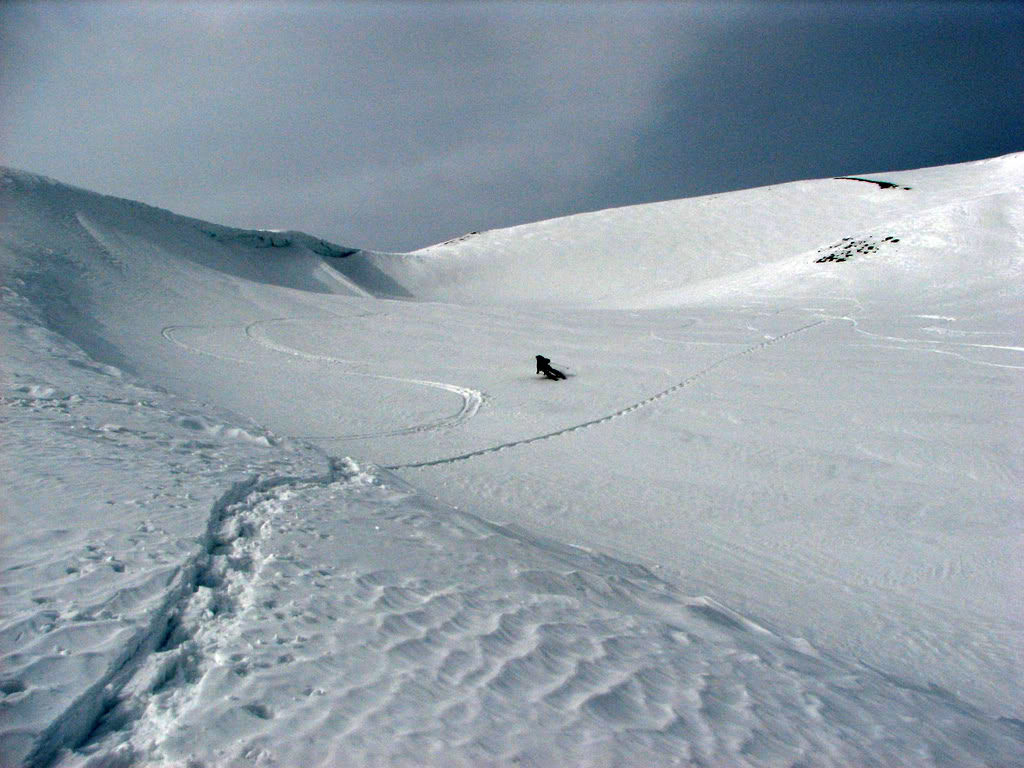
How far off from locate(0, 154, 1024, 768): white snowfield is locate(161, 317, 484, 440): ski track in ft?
0.34

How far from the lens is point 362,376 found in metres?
13.0

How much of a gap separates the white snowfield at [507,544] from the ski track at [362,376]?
0.10 metres

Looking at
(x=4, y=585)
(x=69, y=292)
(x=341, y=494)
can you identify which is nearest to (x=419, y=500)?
(x=341, y=494)

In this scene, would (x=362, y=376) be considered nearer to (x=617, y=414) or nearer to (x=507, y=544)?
(x=617, y=414)

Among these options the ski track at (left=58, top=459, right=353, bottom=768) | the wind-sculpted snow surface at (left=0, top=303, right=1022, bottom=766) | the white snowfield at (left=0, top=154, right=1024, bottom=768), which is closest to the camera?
the ski track at (left=58, top=459, right=353, bottom=768)

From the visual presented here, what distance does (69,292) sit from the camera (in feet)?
49.9

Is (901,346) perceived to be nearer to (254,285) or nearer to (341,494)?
(341,494)

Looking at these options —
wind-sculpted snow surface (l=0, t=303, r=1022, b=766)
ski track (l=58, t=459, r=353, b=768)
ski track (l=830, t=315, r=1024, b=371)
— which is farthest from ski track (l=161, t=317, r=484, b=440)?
ski track (l=830, t=315, r=1024, b=371)

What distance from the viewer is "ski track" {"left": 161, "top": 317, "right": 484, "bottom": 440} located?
9.55 m

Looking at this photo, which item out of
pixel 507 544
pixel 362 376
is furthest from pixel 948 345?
pixel 507 544

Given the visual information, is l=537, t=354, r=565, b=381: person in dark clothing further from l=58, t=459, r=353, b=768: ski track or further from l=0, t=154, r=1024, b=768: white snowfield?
l=58, t=459, r=353, b=768: ski track

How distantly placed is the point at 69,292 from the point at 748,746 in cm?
1711

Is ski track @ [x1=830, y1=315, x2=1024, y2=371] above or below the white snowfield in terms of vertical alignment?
above

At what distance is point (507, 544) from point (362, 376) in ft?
28.8
